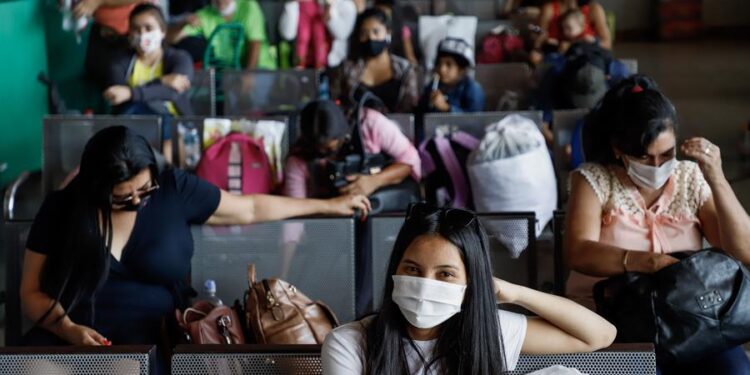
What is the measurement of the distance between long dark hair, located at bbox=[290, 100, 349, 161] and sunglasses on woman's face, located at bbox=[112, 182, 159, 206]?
1329mm

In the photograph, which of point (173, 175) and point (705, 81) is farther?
point (705, 81)

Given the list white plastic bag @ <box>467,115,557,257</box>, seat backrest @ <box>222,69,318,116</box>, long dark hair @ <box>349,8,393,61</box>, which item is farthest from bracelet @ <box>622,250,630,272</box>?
seat backrest @ <box>222,69,318,116</box>

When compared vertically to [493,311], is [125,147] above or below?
above

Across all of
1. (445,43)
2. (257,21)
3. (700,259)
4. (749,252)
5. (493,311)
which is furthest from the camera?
(257,21)

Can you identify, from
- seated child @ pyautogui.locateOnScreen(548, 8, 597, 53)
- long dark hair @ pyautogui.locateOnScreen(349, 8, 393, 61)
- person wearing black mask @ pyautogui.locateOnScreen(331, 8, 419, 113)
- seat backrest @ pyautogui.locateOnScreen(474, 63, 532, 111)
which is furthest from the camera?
seated child @ pyautogui.locateOnScreen(548, 8, 597, 53)

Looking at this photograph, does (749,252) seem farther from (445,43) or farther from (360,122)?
(445,43)

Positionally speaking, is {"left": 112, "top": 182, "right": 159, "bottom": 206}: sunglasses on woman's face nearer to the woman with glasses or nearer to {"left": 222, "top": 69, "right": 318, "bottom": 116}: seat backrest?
the woman with glasses

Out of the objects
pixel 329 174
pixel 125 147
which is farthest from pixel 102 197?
pixel 329 174

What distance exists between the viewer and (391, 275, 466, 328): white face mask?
254 cm

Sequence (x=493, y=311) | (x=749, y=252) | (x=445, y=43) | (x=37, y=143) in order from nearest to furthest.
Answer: (x=493, y=311) → (x=749, y=252) → (x=445, y=43) → (x=37, y=143)

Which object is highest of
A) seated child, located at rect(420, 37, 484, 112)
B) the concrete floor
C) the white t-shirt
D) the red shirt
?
the red shirt

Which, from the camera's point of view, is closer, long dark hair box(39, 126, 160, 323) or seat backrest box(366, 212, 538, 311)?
long dark hair box(39, 126, 160, 323)

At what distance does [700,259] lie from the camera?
3.08 m

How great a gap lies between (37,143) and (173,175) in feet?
14.2
